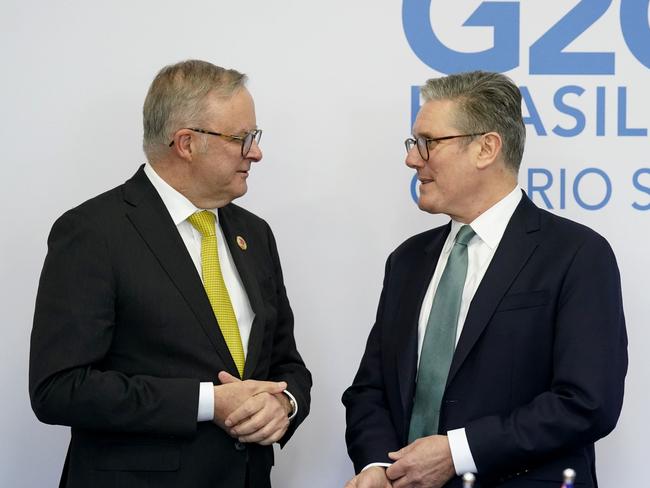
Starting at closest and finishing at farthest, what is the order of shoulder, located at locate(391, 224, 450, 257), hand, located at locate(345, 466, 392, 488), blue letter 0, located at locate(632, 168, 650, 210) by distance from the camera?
1. hand, located at locate(345, 466, 392, 488)
2. shoulder, located at locate(391, 224, 450, 257)
3. blue letter 0, located at locate(632, 168, 650, 210)

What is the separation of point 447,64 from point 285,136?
64cm

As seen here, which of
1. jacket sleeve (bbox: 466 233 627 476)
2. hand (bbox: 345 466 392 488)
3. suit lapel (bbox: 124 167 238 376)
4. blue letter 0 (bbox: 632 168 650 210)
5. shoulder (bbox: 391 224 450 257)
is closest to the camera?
jacket sleeve (bbox: 466 233 627 476)

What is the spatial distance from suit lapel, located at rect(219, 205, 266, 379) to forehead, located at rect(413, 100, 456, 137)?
0.62 m

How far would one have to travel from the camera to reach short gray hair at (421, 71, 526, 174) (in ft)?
9.04

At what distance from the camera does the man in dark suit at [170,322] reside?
248 centimetres

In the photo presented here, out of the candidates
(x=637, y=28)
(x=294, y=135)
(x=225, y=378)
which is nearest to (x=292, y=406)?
(x=225, y=378)

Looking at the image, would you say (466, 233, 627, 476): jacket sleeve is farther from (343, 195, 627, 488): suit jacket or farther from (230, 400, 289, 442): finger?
(230, 400, 289, 442): finger

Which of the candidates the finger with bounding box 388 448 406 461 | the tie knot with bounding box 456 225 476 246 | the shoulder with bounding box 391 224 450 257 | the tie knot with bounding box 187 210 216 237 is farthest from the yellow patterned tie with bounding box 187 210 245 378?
the tie knot with bounding box 456 225 476 246

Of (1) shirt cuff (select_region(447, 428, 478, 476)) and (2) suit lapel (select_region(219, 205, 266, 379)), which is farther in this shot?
(2) suit lapel (select_region(219, 205, 266, 379))

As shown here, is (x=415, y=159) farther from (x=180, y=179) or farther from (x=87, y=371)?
(x=87, y=371)

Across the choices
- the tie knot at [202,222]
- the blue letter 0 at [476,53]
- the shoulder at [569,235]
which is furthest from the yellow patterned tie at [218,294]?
the blue letter 0 at [476,53]

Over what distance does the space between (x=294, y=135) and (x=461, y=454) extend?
4.93ft

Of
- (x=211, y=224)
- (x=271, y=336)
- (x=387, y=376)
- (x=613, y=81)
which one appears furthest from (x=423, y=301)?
(x=613, y=81)

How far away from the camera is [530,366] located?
2.54 meters
